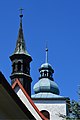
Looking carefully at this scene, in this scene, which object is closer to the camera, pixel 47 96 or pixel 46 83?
pixel 47 96

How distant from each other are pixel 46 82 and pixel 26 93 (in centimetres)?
1406

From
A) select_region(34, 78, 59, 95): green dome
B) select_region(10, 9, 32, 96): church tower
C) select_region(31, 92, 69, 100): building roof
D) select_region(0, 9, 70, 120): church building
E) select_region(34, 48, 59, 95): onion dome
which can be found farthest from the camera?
select_region(34, 78, 59, 95): green dome

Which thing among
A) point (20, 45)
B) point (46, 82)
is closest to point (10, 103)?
point (20, 45)

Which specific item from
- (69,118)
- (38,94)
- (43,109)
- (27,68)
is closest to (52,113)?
(43,109)

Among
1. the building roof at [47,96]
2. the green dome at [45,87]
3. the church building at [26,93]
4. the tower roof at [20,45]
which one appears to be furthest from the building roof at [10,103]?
the green dome at [45,87]

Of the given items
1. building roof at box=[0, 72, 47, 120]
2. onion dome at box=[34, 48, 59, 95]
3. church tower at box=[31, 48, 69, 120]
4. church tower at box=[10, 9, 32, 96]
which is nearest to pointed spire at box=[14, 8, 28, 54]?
church tower at box=[10, 9, 32, 96]

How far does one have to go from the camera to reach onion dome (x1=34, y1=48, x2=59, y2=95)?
1638 inches

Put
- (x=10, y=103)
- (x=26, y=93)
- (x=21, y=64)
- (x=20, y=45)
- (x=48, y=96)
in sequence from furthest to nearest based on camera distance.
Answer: (x=48, y=96)
(x=20, y=45)
(x=21, y=64)
(x=26, y=93)
(x=10, y=103)

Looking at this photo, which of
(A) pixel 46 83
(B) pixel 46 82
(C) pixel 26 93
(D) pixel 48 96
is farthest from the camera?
(B) pixel 46 82

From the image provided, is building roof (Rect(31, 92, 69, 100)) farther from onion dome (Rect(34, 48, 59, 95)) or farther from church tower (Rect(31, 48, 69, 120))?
onion dome (Rect(34, 48, 59, 95))

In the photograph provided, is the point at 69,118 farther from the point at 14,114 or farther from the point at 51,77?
the point at 51,77

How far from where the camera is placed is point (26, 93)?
2797 cm

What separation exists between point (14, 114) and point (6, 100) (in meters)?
1.06

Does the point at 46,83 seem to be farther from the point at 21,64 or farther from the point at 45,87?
the point at 21,64
